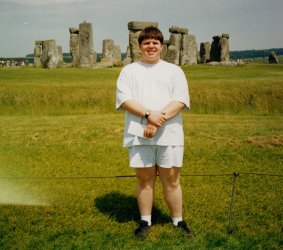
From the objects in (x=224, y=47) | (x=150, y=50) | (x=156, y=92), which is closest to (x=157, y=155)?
(x=156, y=92)

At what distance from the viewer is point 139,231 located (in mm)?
4652

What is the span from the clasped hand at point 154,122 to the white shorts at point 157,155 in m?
0.24

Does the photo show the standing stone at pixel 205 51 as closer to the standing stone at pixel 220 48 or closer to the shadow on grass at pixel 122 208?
the standing stone at pixel 220 48

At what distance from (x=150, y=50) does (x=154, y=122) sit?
2.67 feet

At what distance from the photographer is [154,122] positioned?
13.4 feet

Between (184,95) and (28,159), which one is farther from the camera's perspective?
(28,159)

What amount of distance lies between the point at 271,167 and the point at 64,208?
13.3 ft

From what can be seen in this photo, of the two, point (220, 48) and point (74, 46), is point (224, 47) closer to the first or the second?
point (220, 48)

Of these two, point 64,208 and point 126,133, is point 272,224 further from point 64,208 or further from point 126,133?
point 64,208

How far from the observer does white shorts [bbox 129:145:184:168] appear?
4.30 metres

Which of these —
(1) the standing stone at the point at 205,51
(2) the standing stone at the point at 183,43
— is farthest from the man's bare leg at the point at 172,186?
(1) the standing stone at the point at 205,51

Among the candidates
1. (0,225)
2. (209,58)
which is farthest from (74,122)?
(209,58)

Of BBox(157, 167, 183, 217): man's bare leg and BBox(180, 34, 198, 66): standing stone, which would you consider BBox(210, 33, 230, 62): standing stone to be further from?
BBox(157, 167, 183, 217): man's bare leg

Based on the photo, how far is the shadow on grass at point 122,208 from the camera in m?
5.21
